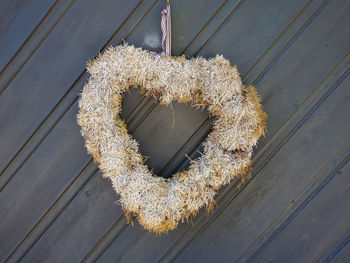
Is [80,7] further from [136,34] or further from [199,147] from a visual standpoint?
[199,147]

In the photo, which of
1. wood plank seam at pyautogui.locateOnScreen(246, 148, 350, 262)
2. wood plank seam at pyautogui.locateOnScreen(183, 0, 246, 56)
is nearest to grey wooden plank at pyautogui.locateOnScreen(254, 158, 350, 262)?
wood plank seam at pyautogui.locateOnScreen(246, 148, 350, 262)

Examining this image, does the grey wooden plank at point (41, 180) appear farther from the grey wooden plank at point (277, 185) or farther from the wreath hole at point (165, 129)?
the grey wooden plank at point (277, 185)

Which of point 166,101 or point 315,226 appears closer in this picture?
point 166,101

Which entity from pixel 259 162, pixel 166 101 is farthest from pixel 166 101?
pixel 259 162

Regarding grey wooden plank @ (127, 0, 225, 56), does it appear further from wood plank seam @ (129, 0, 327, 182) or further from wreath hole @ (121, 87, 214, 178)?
wreath hole @ (121, 87, 214, 178)

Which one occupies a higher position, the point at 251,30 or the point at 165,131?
the point at 251,30

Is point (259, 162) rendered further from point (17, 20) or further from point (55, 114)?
point (17, 20)

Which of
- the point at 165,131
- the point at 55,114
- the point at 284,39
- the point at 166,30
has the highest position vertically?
the point at 284,39

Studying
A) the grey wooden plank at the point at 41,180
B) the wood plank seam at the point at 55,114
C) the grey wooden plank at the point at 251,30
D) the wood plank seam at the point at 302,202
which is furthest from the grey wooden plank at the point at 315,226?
the wood plank seam at the point at 55,114
